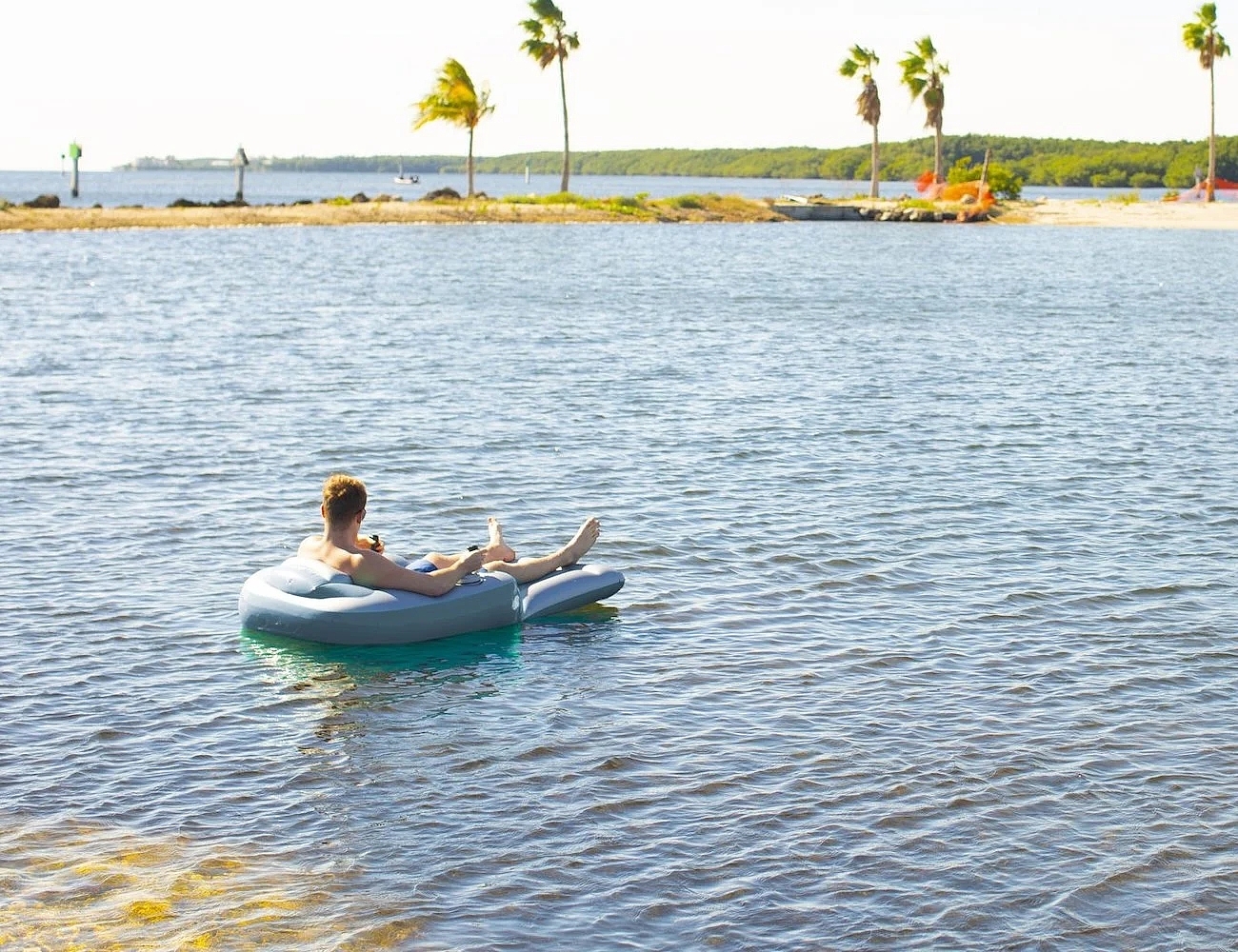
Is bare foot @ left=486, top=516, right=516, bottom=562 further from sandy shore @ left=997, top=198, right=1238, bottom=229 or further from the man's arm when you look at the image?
sandy shore @ left=997, top=198, right=1238, bottom=229

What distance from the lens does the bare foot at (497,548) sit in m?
13.5

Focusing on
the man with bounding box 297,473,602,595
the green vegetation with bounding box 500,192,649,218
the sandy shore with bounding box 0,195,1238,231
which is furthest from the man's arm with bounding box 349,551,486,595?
the green vegetation with bounding box 500,192,649,218

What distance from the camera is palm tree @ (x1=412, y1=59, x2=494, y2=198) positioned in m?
95.0

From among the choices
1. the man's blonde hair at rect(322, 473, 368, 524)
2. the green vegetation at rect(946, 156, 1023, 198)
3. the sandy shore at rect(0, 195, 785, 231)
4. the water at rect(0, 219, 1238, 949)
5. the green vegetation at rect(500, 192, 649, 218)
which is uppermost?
the green vegetation at rect(946, 156, 1023, 198)

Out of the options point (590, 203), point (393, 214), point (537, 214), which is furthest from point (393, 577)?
point (590, 203)

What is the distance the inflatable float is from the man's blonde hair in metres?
0.47

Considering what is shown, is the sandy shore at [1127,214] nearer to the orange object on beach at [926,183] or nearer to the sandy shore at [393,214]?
the orange object on beach at [926,183]

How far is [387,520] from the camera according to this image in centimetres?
1723

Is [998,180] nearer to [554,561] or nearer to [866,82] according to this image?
[866,82]

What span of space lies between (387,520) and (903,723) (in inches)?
300

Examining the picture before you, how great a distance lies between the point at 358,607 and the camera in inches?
493

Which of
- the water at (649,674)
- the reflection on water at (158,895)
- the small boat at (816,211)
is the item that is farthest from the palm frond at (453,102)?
the reflection on water at (158,895)

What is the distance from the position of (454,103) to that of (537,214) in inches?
393

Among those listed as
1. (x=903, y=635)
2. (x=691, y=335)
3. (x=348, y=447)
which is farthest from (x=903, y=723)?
(x=691, y=335)
